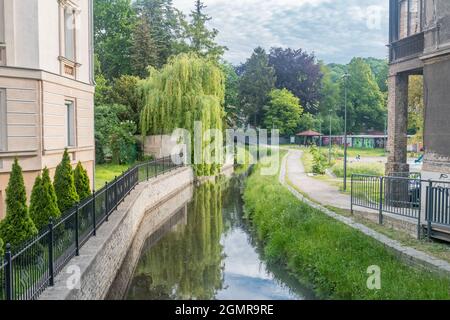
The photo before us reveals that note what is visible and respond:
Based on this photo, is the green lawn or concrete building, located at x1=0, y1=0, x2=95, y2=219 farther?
the green lawn

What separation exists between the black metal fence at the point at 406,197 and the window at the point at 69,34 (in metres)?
9.54

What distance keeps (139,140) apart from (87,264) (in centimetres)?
2342

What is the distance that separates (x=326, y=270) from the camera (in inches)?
357

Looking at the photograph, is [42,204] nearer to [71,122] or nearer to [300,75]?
[71,122]

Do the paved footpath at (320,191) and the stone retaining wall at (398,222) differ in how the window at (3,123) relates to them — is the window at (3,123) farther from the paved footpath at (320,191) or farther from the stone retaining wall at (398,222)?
the paved footpath at (320,191)

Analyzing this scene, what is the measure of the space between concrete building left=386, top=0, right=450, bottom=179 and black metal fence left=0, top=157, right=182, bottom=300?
7.77 m

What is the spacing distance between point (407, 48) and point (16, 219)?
35.8 feet

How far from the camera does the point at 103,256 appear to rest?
899 cm

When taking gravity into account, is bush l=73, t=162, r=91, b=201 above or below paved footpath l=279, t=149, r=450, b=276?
above

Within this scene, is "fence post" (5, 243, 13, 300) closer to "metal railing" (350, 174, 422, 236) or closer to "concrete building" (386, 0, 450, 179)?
"metal railing" (350, 174, 422, 236)

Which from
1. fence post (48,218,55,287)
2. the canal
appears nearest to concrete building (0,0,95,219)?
the canal

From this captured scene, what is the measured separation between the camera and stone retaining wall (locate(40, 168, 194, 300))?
684 cm
